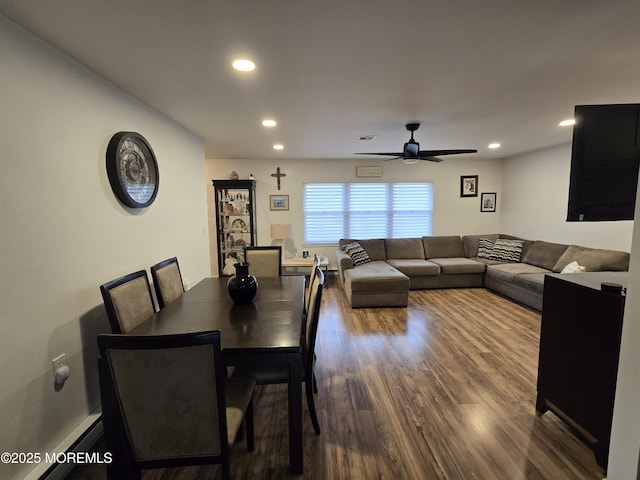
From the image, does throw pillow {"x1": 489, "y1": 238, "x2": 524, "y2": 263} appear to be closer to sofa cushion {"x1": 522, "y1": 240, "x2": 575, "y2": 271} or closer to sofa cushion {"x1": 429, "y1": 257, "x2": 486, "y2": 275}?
sofa cushion {"x1": 522, "y1": 240, "x2": 575, "y2": 271}

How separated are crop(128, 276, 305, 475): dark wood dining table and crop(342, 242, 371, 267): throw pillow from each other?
266cm

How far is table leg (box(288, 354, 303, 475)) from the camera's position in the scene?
155cm

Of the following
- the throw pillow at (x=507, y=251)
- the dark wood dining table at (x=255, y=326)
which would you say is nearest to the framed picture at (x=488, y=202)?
the throw pillow at (x=507, y=251)

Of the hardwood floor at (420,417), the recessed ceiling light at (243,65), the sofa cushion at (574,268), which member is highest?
the recessed ceiling light at (243,65)

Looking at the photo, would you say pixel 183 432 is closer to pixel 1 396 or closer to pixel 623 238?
pixel 1 396

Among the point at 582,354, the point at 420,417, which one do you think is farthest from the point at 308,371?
the point at 582,354

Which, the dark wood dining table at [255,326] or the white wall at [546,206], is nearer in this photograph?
the dark wood dining table at [255,326]

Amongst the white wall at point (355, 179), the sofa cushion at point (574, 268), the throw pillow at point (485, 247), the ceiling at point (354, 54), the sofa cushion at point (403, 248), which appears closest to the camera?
the ceiling at point (354, 54)

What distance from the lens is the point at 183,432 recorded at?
124 centimetres

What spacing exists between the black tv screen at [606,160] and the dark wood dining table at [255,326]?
1833mm

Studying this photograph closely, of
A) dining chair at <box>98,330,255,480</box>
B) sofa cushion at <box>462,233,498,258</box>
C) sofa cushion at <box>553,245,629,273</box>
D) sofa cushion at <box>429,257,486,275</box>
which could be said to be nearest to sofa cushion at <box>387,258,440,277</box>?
sofa cushion at <box>429,257,486,275</box>

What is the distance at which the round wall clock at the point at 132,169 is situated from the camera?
2178 mm

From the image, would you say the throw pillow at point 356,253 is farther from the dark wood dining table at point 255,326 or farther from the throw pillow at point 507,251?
the dark wood dining table at point 255,326

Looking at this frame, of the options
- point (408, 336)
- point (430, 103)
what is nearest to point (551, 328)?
point (408, 336)
